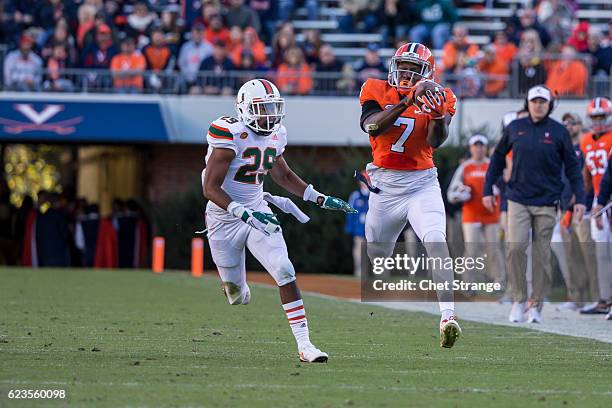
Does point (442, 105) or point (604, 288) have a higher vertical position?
point (442, 105)

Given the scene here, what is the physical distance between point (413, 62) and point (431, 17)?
46.6 feet

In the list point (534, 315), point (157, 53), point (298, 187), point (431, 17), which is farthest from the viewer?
point (431, 17)

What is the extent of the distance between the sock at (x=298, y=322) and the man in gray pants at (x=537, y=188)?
394 centimetres

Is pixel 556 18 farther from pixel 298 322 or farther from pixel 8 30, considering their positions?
pixel 298 322

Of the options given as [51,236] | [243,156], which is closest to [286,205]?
[243,156]

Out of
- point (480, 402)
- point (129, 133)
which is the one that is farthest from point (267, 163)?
point (129, 133)

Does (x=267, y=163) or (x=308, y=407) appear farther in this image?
(x=267, y=163)

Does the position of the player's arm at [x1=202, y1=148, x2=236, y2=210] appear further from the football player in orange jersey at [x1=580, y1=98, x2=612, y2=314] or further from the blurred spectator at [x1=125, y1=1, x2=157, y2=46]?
the blurred spectator at [x1=125, y1=1, x2=157, y2=46]

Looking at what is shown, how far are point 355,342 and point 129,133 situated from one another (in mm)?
12463

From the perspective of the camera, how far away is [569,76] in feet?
67.4

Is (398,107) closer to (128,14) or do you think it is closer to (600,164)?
(600,164)

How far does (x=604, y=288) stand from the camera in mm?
12453

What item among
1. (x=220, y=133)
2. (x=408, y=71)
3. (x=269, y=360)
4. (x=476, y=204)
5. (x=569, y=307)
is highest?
(x=408, y=71)

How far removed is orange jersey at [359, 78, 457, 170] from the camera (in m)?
9.03
